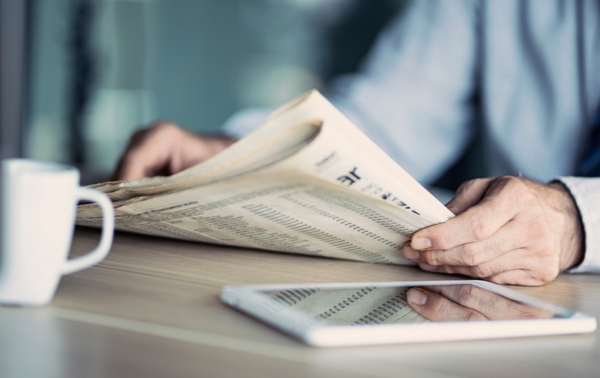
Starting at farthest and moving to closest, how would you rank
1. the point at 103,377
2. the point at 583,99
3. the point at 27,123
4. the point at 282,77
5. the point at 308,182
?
the point at 27,123, the point at 282,77, the point at 583,99, the point at 308,182, the point at 103,377

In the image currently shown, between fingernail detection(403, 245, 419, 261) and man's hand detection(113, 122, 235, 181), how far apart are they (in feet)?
1.20

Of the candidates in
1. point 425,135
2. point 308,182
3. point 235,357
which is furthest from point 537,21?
point 235,357

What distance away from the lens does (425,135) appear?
117 cm

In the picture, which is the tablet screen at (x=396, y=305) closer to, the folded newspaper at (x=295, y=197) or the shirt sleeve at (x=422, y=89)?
the folded newspaper at (x=295, y=197)

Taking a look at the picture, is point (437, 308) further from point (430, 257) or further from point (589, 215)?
point (589, 215)

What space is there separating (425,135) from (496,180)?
2.53ft

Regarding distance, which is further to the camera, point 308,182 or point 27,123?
point 27,123

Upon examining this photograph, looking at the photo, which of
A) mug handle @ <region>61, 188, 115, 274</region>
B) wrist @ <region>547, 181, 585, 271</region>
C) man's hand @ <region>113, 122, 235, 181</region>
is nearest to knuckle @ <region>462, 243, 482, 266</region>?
wrist @ <region>547, 181, 585, 271</region>

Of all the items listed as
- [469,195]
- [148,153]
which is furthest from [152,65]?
[469,195]

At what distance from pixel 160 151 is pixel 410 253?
0.40m

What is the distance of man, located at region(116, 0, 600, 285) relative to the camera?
0.39 meters

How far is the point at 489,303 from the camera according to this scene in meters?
0.29

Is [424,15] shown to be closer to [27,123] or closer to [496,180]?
[496,180]

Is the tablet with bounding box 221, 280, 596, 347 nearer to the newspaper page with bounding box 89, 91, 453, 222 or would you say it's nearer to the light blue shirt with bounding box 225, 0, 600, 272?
the newspaper page with bounding box 89, 91, 453, 222
